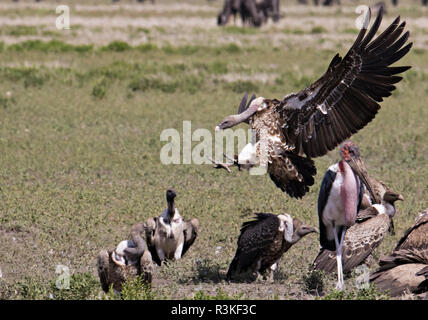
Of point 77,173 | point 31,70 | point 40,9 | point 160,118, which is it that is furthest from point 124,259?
point 40,9

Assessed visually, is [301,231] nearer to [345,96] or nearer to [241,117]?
[241,117]

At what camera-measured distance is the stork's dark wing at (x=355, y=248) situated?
24.4 ft

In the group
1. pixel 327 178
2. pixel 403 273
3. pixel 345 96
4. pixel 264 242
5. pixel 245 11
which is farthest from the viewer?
pixel 245 11

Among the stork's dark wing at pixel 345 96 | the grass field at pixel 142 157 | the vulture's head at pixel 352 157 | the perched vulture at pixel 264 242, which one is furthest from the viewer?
the grass field at pixel 142 157

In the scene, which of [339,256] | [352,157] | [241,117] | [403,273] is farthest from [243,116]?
[403,273]

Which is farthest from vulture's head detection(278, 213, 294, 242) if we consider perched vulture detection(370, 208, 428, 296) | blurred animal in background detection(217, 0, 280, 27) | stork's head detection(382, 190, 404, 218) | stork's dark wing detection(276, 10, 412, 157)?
blurred animal in background detection(217, 0, 280, 27)

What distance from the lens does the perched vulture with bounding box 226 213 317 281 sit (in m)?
7.36

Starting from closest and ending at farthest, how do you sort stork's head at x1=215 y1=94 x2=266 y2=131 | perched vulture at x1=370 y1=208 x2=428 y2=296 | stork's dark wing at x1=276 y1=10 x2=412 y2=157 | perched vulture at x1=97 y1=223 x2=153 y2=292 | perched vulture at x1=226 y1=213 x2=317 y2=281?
perched vulture at x1=370 y1=208 x2=428 y2=296
perched vulture at x1=97 y1=223 x2=153 y2=292
stork's dark wing at x1=276 y1=10 x2=412 y2=157
stork's head at x1=215 y1=94 x2=266 y2=131
perched vulture at x1=226 y1=213 x2=317 y2=281

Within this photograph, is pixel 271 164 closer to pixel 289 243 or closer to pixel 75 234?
pixel 289 243

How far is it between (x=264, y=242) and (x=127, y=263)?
135 cm

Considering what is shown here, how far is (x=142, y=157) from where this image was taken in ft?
40.2

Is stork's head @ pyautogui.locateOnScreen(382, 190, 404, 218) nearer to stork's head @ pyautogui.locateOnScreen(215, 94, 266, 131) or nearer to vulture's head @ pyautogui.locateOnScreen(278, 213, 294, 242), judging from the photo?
vulture's head @ pyautogui.locateOnScreen(278, 213, 294, 242)

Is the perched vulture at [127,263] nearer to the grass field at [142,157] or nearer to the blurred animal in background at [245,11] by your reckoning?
the grass field at [142,157]

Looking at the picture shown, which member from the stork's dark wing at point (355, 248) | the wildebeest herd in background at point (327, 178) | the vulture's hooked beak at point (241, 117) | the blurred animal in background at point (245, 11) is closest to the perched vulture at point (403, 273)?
the wildebeest herd in background at point (327, 178)
